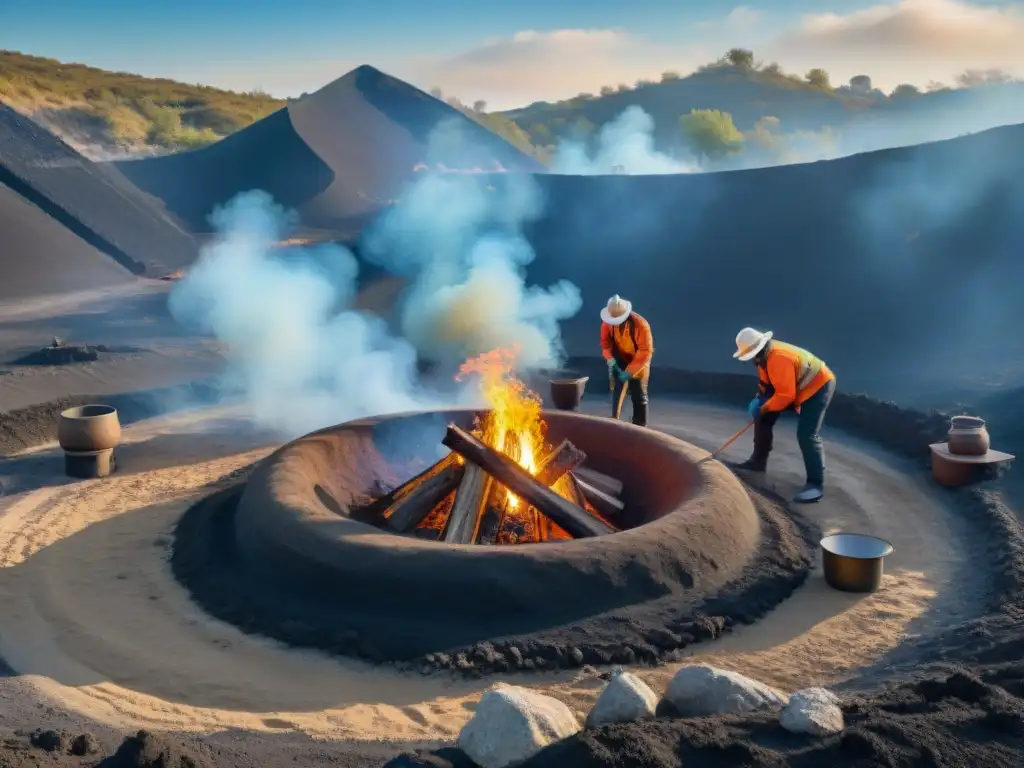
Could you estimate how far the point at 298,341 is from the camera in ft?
45.9

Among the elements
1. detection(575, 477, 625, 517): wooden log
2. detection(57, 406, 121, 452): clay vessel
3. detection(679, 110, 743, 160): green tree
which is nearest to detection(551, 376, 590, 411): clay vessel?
detection(575, 477, 625, 517): wooden log

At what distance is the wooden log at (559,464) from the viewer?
780 centimetres

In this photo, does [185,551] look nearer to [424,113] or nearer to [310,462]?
[310,462]

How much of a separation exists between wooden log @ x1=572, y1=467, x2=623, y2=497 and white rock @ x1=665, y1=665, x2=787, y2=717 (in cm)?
383

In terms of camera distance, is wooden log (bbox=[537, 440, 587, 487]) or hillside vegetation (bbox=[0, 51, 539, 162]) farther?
hillside vegetation (bbox=[0, 51, 539, 162])

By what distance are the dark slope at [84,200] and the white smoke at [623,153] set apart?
54.0 ft

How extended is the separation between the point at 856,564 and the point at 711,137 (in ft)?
139

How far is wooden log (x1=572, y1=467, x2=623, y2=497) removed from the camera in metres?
8.34

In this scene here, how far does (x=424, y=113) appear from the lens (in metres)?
35.2

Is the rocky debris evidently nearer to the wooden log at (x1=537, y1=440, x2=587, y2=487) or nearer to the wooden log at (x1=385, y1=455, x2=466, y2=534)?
the wooden log at (x1=385, y1=455, x2=466, y2=534)

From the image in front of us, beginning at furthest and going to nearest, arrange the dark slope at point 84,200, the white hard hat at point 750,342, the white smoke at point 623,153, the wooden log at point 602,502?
1. the white smoke at point 623,153
2. the dark slope at point 84,200
3. the white hard hat at point 750,342
4. the wooden log at point 602,502

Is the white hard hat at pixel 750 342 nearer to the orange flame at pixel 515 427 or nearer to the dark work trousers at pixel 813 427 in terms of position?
the dark work trousers at pixel 813 427

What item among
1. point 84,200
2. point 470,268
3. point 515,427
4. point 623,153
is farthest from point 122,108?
point 515,427

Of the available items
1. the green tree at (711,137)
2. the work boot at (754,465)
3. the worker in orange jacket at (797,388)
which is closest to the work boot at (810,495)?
the worker in orange jacket at (797,388)
